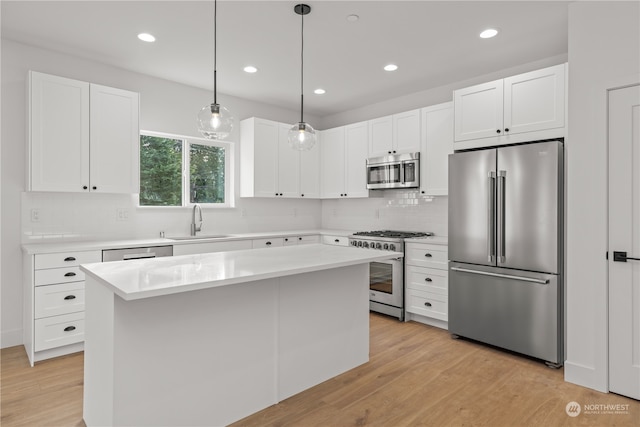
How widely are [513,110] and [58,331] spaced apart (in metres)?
4.46

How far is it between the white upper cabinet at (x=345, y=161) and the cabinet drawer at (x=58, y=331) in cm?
349

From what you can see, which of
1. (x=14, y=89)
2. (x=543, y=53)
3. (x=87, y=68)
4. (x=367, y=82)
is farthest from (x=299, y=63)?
(x=14, y=89)

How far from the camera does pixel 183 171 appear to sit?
4.63m

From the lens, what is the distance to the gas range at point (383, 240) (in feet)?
14.0

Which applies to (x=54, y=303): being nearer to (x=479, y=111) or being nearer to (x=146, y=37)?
(x=146, y=37)

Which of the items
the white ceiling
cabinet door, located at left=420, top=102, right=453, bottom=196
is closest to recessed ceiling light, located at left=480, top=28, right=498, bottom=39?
the white ceiling

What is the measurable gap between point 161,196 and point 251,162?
121cm

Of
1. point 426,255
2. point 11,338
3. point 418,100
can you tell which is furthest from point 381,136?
point 11,338

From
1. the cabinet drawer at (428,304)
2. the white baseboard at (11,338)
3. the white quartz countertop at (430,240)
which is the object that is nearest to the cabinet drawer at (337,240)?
the white quartz countertop at (430,240)

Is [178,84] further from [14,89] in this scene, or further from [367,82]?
[367,82]

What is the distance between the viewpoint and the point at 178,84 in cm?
446

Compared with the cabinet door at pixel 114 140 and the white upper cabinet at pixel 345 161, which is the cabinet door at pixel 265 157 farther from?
the cabinet door at pixel 114 140

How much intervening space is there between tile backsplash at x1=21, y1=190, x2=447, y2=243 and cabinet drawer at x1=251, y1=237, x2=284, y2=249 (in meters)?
0.60

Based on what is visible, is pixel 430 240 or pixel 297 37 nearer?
pixel 297 37
